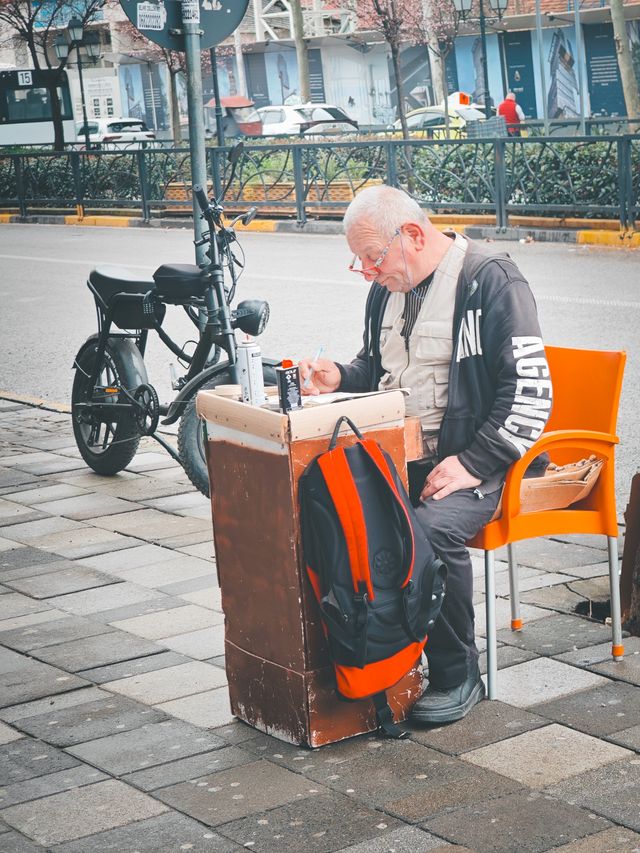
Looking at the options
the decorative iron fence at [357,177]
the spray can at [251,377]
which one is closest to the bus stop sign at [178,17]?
the spray can at [251,377]

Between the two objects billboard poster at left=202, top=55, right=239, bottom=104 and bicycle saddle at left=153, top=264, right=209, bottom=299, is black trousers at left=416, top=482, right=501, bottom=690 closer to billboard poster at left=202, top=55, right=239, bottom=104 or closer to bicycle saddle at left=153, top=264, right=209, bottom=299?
bicycle saddle at left=153, top=264, right=209, bottom=299

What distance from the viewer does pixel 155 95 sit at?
58688 mm

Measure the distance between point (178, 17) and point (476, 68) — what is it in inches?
1587

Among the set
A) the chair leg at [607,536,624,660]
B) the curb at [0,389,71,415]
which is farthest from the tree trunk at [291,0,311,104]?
the chair leg at [607,536,624,660]

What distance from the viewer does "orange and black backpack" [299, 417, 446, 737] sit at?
3.42 m

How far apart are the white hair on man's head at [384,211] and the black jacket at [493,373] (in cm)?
23

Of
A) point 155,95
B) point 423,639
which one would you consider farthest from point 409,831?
point 155,95

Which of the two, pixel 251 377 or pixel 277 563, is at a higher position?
pixel 251 377

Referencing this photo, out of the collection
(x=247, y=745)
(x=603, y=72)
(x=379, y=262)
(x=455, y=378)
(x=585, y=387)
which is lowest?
(x=247, y=745)

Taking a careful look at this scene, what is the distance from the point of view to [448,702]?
12.3 feet

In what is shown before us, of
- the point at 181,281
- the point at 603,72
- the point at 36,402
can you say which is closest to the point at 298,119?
the point at 603,72

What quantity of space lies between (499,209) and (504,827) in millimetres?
14094

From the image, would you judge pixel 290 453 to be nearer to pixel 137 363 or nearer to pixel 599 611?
pixel 599 611

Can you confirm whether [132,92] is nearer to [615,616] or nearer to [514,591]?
[514,591]
